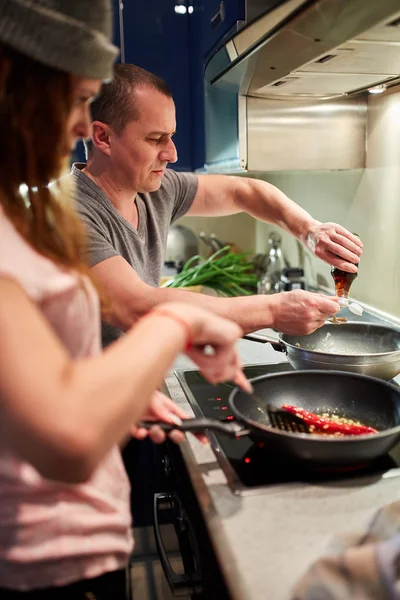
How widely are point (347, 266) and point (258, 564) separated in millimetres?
889

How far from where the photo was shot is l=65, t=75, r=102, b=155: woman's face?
66 centimetres

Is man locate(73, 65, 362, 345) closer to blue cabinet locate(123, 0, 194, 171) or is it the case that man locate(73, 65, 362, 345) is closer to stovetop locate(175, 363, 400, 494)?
stovetop locate(175, 363, 400, 494)

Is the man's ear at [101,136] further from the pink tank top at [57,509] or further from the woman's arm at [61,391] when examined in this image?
the woman's arm at [61,391]

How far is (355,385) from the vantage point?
1.15 metres

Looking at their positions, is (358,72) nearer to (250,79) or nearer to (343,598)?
(250,79)

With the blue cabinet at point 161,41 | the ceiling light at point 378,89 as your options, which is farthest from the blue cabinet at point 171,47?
the ceiling light at point 378,89

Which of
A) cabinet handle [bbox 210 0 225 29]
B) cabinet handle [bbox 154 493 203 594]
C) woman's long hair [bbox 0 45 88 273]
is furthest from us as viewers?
cabinet handle [bbox 210 0 225 29]

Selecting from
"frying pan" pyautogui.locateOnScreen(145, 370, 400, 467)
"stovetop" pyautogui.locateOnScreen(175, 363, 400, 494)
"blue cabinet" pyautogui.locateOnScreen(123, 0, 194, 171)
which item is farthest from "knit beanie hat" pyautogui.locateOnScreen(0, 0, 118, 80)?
"blue cabinet" pyautogui.locateOnScreen(123, 0, 194, 171)

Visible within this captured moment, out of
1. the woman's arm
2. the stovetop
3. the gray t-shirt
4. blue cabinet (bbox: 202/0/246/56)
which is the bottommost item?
the stovetop

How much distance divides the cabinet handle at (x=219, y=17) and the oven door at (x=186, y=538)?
4.00ft

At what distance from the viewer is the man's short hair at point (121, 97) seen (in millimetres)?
1385

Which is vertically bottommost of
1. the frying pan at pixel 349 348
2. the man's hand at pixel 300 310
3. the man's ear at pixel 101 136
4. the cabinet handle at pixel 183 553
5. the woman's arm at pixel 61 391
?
the cabinet handle at pixel 183 553

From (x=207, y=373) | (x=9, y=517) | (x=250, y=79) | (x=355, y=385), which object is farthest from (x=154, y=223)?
(x=9, y=517)

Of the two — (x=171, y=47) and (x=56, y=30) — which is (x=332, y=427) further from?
(x=171, y=47)
